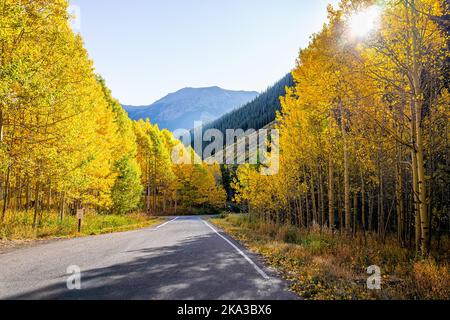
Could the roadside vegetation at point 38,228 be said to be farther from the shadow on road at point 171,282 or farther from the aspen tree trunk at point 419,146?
the aspen tree trunk at point 419,146

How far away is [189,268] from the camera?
23.2 ft

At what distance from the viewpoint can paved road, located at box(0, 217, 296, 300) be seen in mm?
4948

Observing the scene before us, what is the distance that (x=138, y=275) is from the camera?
6207 millimetres

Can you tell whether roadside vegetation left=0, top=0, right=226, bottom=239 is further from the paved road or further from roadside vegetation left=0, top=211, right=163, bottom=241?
the paved road

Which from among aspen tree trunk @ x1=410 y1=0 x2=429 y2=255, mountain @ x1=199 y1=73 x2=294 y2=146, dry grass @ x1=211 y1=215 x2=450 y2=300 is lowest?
dry grass @ x1=211 y1=215 x2=450 y2=300

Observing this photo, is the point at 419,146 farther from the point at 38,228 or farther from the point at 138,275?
the point at 38,228

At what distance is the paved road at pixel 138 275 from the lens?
4948 mm

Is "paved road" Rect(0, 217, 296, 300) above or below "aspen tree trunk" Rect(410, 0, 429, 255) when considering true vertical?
below

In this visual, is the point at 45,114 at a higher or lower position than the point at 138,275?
higher

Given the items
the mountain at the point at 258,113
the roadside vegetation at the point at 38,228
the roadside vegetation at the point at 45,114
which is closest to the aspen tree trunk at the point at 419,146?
the roadside vegetation at the point at 45,114

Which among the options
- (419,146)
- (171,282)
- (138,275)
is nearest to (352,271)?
(419,146)

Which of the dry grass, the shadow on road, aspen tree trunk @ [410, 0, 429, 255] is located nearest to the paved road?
the shadow on road

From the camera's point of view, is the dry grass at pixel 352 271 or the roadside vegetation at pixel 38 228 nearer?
the dry grass at pixel 352 271
